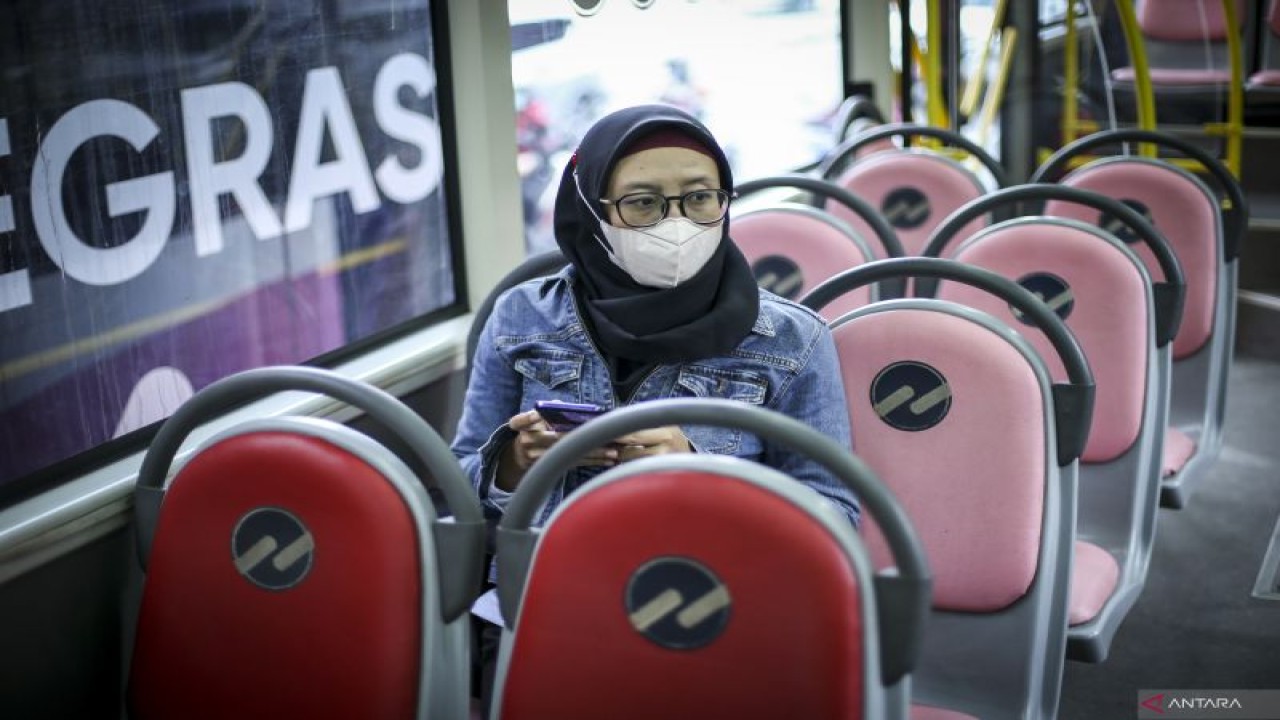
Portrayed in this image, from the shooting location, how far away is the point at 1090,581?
235cm

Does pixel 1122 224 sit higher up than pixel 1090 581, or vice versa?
pixel 1122 224

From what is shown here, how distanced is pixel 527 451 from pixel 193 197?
959 millimetres

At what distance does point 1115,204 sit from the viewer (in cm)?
280

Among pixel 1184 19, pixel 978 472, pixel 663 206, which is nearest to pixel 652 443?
pixel 663 206

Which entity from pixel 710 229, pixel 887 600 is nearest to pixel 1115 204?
pixel 710 229

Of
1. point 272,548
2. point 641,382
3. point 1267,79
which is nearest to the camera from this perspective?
point 272,548

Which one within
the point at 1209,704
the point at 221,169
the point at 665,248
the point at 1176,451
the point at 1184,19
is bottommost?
the point at 1209,704

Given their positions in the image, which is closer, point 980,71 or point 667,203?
point 667,203

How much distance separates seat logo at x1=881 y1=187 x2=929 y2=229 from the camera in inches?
157

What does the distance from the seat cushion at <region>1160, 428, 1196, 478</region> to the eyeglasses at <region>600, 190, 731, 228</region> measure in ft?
5.12

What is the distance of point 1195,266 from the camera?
10.9 feet

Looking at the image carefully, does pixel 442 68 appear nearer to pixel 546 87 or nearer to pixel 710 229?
pixel 546 87

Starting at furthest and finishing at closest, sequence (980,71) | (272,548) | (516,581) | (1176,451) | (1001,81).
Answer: (980,71) → (1001,81) → (1176,451) → (272,548) → (516,581)

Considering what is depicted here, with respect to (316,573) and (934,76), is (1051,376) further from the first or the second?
(934,76)
